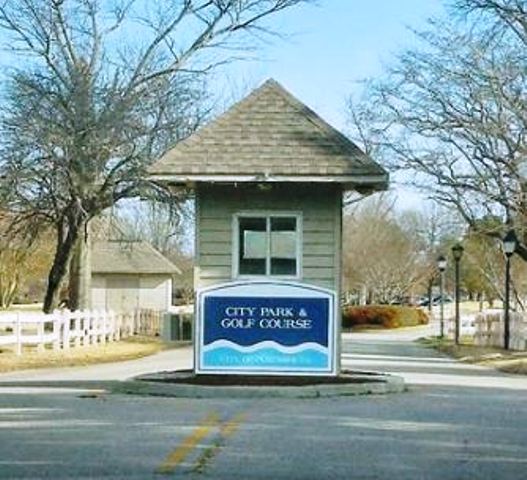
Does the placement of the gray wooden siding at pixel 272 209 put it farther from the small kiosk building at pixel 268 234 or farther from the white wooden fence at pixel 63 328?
the white wooden fence at pixel 63 328

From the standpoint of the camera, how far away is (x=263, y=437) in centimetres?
1288

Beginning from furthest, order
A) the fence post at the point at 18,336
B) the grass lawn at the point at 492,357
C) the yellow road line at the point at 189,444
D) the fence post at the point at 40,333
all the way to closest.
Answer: the fence post at the point at 40,333 → the fence post at the point at 18,336 → the grass lawn at the point at 492,357 → the yellow road line at the point at 189,444

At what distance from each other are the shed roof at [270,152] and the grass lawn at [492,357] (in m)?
11.2

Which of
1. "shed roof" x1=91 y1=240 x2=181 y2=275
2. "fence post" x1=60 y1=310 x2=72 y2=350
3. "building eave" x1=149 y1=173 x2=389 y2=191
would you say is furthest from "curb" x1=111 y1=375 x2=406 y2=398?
"shed roof" x1=91 y1=240 x2=181 y2=275

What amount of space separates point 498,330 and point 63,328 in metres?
16.3

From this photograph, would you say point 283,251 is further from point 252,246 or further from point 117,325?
point 117,325

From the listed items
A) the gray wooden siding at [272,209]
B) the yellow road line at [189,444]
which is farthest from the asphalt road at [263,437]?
the gray wooden siding at [272,209]

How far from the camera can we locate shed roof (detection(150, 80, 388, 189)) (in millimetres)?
19594

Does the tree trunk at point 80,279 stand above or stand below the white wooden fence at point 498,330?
above

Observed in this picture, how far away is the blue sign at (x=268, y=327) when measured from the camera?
19.6 m

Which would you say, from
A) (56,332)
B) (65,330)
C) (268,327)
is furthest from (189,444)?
(65,330)

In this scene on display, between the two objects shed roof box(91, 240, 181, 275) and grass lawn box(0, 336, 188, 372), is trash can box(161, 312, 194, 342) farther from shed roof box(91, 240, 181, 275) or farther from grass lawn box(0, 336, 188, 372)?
shed roof box(91, 240, 181, 275)

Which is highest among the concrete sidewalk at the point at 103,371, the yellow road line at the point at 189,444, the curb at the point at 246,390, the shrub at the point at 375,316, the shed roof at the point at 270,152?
the shed roof at the point at 270,152

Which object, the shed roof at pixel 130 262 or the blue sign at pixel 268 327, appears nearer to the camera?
the blue sign at pixel 268 327
